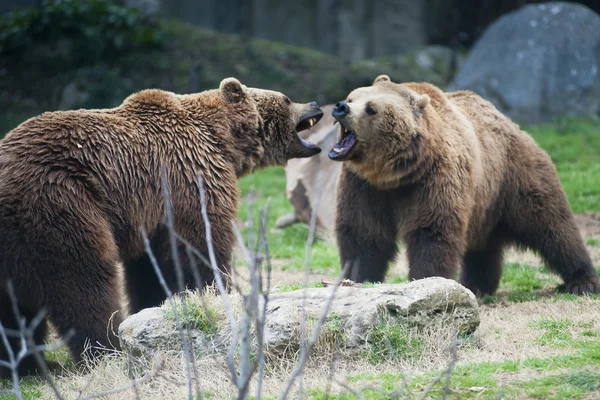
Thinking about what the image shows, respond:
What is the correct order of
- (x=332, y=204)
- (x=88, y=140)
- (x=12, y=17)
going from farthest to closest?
(x=12, y=17) < (x=332, y=204) < (x=88, y=140)

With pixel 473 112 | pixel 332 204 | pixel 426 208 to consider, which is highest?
pixel 473 112

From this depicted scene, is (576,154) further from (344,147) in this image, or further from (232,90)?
(232,90)

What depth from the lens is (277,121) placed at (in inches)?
296

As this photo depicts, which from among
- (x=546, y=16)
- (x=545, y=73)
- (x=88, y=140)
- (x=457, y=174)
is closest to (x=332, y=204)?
(x=457, y=174)

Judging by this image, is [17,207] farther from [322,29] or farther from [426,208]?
[322,29]

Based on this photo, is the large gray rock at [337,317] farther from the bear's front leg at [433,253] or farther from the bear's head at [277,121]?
the bear's head at [277,121]

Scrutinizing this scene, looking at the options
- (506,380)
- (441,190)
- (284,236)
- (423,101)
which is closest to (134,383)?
(506,380)

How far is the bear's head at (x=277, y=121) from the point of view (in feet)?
24.3

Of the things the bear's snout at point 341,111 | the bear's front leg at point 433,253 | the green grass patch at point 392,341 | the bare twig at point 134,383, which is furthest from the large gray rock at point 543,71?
the bare twig at point 134,383

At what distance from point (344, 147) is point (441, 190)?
90cm

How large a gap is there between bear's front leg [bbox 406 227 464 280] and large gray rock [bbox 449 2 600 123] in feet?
28.5

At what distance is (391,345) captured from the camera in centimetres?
582

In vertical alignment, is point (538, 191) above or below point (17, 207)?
below

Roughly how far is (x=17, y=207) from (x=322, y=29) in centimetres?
1402
